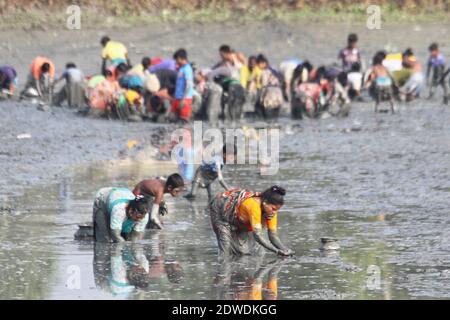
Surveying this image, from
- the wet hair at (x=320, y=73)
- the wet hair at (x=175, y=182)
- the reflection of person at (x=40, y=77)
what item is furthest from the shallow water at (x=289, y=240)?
the reflection of person at (x=40, y=77)

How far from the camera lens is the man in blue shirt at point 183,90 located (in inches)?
984

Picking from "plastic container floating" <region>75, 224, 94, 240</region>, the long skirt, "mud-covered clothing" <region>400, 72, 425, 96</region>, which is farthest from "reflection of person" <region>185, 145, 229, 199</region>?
"mud-covered clothing" <region>400, 72, 425, 96</region>

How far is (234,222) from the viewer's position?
518 inches

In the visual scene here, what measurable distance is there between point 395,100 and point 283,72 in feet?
8.57

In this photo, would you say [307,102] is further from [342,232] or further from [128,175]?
[342,232]

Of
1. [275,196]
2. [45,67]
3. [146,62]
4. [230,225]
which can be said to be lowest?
[230,225]

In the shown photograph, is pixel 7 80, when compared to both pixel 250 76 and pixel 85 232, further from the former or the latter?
pixel 85 232

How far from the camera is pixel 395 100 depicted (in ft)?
96.5

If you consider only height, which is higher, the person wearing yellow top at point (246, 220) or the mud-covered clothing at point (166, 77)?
the mud-covered clothing at point (166, 77)

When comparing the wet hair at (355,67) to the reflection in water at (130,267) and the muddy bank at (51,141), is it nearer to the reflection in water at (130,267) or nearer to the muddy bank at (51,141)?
the muddy bank at (51,141)

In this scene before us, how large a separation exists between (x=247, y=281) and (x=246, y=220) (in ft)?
3.23

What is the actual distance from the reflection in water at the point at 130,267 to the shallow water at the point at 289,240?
0.02 meters

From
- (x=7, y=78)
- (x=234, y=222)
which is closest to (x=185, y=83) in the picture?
(x=7, y=78)
